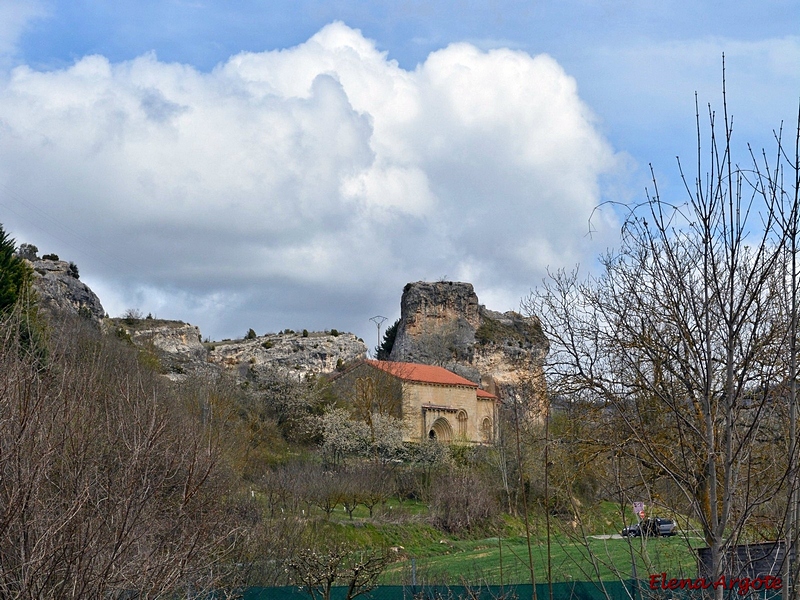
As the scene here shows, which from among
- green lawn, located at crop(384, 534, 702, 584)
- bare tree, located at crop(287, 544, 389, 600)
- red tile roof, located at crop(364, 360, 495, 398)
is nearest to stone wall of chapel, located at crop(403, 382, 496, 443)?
red tile roof, located at crop(364, 360, 495, 398)

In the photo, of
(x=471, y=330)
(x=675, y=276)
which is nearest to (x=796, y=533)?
(x=675, y=276)

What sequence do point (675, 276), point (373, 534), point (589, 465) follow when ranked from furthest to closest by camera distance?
point (373, 534) < point (589, 465) < point (675, 276)

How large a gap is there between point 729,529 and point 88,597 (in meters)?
4.01

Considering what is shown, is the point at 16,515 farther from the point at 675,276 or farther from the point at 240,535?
the point at 240,535

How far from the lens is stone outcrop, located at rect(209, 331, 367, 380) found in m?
75.1

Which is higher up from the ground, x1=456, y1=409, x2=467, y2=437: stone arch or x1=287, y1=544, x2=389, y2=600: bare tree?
x1=456, y1=409, x2=467, y2=437: stone arch

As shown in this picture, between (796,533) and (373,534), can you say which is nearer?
(796,533)

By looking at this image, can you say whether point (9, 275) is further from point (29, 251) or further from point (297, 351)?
point (297, 351)

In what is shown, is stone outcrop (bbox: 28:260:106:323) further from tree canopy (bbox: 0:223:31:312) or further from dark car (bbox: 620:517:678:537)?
dark car (bbox: 620:517:678:537)

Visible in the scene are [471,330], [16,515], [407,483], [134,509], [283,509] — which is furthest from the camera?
[471,330]

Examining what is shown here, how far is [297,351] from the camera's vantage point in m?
76.8

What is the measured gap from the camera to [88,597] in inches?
218

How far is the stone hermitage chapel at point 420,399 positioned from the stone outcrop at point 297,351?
11544mm

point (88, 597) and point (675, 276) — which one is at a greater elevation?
point (675, 276)
